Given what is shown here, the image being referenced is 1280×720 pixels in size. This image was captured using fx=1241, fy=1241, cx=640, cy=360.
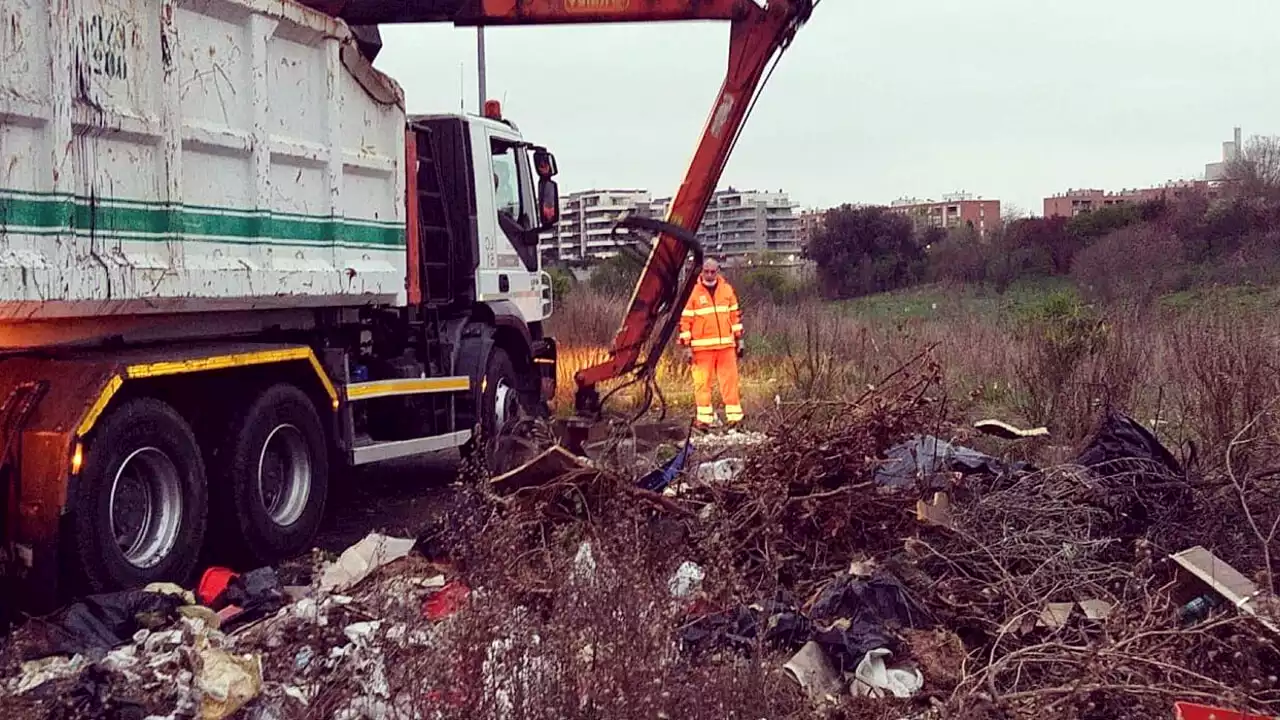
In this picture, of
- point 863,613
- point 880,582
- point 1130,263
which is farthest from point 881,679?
point 1130,263

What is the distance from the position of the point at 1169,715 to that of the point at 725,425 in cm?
763

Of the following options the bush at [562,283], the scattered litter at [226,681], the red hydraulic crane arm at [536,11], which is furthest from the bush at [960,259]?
the scattered litter at [226,681]

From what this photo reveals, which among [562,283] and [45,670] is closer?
[45,670]

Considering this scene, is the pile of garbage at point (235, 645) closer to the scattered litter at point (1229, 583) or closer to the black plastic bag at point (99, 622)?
the black plastic bag at point (99, 622)

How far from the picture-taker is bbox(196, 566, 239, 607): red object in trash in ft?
18.4

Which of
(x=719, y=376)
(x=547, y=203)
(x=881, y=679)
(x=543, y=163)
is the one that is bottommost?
(x=881, y=679)

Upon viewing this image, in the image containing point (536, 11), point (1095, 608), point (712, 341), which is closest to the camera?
point (1095, 608)

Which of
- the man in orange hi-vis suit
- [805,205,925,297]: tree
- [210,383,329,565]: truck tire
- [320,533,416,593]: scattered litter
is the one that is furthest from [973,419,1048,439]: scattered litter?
[805,205,925,297]: tree

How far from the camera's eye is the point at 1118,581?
17.0 feet

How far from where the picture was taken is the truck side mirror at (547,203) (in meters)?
10.2

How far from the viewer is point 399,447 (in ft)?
26.6

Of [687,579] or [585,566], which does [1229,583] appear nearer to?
[687,579]

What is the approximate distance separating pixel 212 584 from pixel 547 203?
525cm

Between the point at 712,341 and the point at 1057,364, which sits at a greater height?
the point at 712,341
